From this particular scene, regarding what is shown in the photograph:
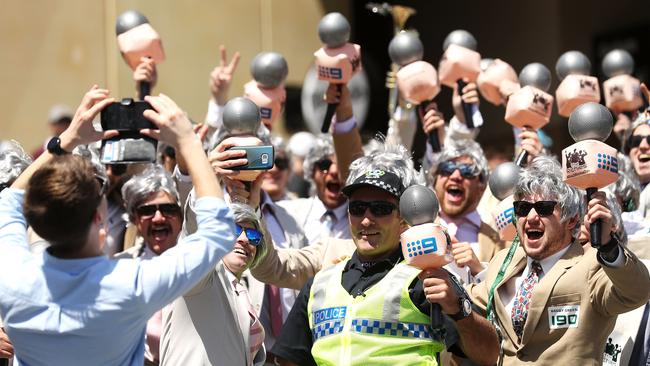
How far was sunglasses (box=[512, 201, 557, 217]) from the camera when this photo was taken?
5273 millimetres

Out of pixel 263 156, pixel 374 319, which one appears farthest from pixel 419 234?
pixel 263 156

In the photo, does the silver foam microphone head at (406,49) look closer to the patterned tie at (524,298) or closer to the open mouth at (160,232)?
the open mouth at (160,232)

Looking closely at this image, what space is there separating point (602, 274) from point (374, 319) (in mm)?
1040

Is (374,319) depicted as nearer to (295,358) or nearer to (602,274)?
(295,358)

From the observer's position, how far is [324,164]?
24.6 ft

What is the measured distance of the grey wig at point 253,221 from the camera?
16.9 feet

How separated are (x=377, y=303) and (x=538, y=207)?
101cm

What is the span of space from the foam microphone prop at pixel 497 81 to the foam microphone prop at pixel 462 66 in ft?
0.24

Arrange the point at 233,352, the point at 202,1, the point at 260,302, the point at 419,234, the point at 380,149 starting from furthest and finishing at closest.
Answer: the point at 202,1 → the point at 260,302 → the point at 380,149 → the point at 233,352 → the point at 419,234

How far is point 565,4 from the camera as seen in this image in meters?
13.0

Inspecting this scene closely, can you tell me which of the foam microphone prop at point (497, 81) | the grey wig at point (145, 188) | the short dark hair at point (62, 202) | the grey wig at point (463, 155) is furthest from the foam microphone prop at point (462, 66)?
the short dark hair at point (62, 202)

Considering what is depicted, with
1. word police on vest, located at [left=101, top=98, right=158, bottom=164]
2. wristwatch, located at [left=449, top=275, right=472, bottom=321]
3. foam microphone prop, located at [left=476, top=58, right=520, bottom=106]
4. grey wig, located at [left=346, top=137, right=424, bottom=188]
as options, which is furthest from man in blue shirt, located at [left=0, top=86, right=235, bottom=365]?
foam microphone prop, located at [left=476, top=58, right=520, bottom=106]

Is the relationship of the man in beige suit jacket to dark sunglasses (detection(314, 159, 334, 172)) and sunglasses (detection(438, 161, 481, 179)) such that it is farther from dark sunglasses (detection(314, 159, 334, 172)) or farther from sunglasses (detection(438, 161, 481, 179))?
dark sunglasses (detection(314, 159, 334, 172))

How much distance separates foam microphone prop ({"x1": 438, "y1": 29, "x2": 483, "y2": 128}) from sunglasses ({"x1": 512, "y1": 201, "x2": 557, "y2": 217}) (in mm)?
1814
